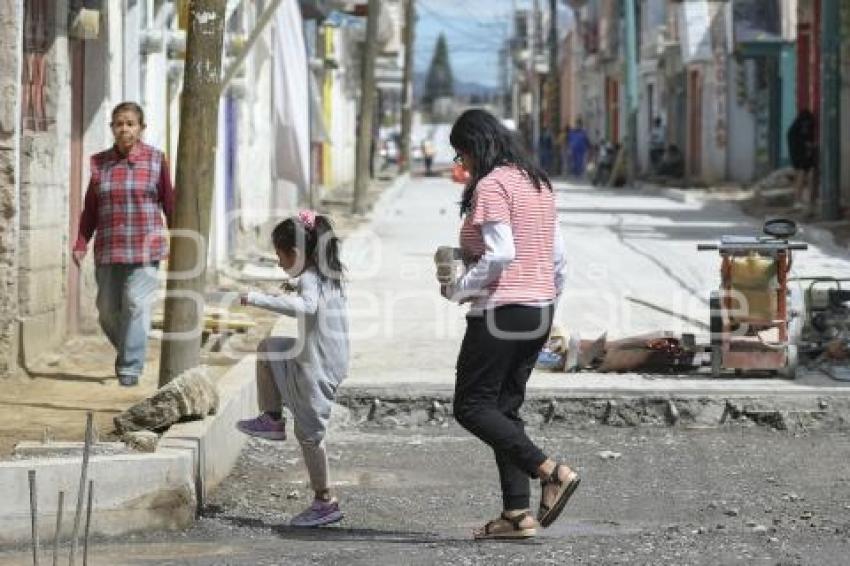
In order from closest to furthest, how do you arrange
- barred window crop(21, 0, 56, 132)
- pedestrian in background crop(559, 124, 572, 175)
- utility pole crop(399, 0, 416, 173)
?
barred window crop(21, 0, 56, 132) < utility pole crop(399, 0, 416, 173) < pedestrian in background crop(559, 124, 572, 175)

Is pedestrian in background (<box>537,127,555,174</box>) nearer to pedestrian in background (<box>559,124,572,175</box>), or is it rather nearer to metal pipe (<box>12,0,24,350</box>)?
pedestrian in background (<box>559,124,572,175</box>)

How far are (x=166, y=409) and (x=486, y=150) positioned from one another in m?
1.98

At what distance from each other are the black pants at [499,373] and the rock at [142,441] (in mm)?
1327

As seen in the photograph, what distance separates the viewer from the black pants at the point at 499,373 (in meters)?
6.99

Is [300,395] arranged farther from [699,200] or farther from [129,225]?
[699,200]

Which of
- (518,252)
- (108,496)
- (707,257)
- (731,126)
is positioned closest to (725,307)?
(518,252)

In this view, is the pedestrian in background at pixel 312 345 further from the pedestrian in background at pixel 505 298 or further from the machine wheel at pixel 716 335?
the machine wheel at pixel 716 335

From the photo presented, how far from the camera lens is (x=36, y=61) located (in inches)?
435

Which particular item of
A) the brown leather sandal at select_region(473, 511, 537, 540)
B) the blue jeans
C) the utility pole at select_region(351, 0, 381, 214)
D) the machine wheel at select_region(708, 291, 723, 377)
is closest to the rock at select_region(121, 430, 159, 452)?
the brown leather sandal at select_region(473, 511, 537, 540)

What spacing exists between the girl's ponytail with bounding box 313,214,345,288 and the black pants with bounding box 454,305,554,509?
0.67m

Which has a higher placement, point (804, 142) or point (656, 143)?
point (656, 143)

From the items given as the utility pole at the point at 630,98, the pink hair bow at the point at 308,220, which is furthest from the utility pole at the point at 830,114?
the utility pole at the point at 630,98

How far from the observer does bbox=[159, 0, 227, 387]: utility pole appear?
892cm

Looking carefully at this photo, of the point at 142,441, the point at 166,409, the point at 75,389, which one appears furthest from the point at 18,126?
the point at 142,441
